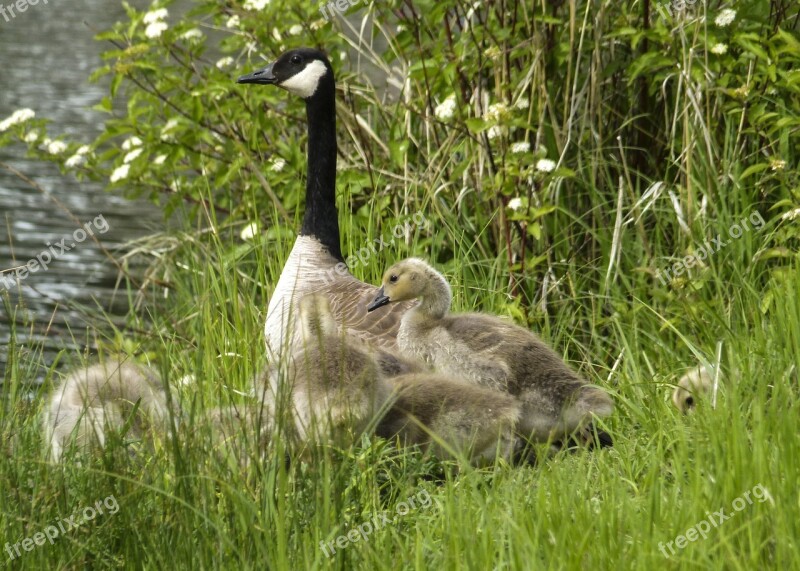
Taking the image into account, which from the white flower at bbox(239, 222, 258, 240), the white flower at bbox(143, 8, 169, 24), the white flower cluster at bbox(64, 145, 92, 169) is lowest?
the white flower at bbox(239, 222, 258, 240)

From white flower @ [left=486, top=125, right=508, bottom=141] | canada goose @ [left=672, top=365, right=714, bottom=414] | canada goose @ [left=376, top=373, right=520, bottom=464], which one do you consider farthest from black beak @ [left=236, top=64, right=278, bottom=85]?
canada goose @ [left=672, top=365, right=714, bottom=414]

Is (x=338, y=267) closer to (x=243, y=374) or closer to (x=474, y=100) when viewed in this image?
(x=243, y=374)

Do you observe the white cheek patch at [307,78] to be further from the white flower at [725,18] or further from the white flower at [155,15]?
the white flower at [725,18]

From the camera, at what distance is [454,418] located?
4633 millimetres

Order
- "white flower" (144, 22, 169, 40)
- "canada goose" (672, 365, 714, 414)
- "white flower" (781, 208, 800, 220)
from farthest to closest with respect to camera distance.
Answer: "white flower" (144, 22, 169, 40)
"white flower" (781, 208, 800, 220)
"canada goose" (672, 365, 714, 414)

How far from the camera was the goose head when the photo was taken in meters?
5.26

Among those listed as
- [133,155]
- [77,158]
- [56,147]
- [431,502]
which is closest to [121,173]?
[133,155]

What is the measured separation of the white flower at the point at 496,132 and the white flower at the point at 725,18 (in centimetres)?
133

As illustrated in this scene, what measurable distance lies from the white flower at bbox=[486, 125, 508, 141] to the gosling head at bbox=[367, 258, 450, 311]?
4.15 feet

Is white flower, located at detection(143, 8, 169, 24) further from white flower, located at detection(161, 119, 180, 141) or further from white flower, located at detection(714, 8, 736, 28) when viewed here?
white flower, located at detection(714, 8, 736, 28)

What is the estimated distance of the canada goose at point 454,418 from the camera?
4.62 m

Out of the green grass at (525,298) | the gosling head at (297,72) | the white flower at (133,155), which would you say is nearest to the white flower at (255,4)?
the green grass at (525,298)

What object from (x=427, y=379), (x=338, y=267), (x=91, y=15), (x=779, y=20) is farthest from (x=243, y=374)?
(x=91, y=15)

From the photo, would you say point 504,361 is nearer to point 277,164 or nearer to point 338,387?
point 338,387
